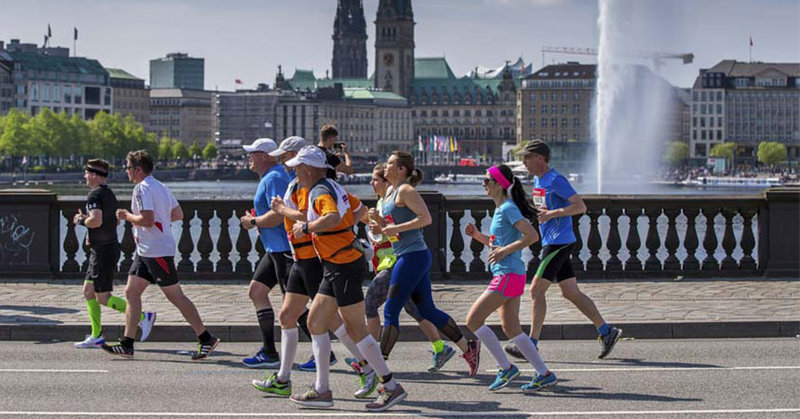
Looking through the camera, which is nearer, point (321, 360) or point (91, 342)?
point (321, 360)

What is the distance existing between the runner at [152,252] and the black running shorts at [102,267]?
0.76 meters

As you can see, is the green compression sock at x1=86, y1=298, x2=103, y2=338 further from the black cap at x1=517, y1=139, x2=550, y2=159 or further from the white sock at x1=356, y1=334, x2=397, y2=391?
the black cap at x1=517, y1=139, x2=550, y2=159

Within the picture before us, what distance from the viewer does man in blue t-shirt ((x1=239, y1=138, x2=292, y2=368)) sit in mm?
12766

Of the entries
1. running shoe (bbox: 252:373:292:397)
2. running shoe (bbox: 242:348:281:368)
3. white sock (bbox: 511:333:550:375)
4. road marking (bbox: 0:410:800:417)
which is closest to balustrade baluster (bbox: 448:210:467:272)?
running shoe (bbox: 242:348:281:368)

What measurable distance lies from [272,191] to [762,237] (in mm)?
8664

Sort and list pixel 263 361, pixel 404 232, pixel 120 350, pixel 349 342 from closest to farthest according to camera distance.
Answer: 1. pixel 349 342
2. pixel 404 232
3. pixel 263 361
4. pixel 120 350

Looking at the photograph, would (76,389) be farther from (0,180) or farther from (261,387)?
(0,180)

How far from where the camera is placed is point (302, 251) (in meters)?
11.2

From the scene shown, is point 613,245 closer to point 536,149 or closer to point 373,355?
point 536,149

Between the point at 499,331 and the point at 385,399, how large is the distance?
4.33 meters

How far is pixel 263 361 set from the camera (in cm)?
1298

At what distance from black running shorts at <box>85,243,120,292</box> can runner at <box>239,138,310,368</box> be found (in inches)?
70.2

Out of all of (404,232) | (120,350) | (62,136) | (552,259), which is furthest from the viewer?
(62,136)

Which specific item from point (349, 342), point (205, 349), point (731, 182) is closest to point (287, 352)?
point (349, 342)
